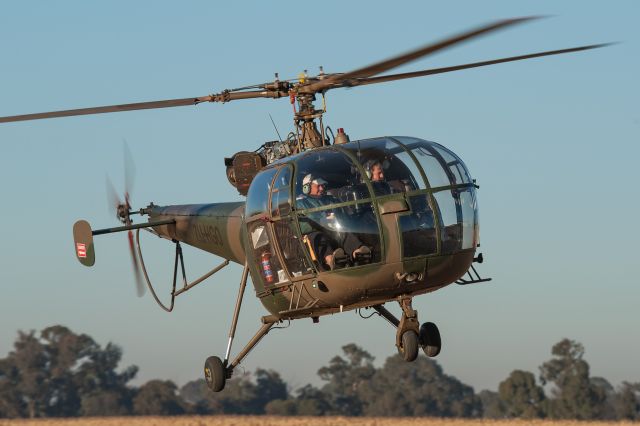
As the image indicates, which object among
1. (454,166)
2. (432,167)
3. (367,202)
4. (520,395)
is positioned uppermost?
(520,395)

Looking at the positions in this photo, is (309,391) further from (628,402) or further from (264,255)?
(264,255)

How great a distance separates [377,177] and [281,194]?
5.00 ft

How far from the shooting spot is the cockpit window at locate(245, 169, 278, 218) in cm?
2012

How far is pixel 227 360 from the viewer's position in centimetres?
2211

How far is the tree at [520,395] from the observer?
9150 cm

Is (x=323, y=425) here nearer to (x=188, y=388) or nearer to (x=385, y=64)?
(x=385, y=64)

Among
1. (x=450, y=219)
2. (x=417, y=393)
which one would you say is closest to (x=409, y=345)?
(x=450, y=219)

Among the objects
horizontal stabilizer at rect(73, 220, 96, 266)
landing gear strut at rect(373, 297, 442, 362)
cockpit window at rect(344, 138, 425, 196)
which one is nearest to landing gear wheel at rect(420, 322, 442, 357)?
landing gear strut at rect(373, 297, 442, 362)

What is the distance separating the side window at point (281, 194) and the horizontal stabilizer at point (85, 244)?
528cm

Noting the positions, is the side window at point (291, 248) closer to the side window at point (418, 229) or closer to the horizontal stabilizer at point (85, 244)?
the side window at point (418, 229)

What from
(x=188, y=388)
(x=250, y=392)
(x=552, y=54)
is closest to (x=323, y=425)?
(x=552, y=54)

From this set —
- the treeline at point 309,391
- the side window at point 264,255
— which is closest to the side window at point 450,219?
the side window at point 264,255

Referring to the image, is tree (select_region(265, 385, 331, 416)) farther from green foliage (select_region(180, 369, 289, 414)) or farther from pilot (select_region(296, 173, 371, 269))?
pilot (select_region(296, 173, 371, 269))

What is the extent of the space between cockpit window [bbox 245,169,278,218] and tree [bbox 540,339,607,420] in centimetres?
7174
